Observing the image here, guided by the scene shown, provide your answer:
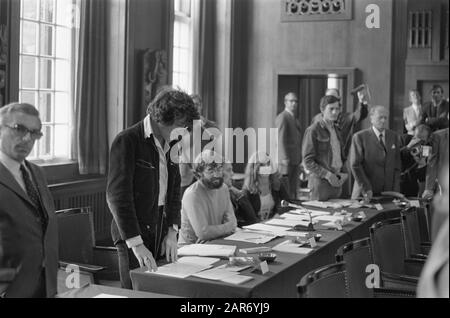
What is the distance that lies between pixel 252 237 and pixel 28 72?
2949 mm

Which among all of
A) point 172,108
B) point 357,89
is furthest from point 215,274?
point 357,89

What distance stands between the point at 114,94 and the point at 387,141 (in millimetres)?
3018

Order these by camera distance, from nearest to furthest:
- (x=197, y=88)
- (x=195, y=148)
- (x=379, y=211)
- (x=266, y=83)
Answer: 1. (x=379, y=211)
2. (x=195, y=148)
3. (x=197, y=88)
4. (x=266, y=83)

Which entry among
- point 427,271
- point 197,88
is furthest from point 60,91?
point 427,271

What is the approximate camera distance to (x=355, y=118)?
976cm

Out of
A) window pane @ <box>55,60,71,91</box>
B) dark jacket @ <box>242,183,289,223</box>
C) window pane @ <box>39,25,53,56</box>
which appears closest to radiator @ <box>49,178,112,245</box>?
window pane @ <box>55,60,71,91</box>

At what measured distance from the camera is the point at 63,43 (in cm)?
699

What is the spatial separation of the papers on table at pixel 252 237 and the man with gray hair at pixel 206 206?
0.77 feet

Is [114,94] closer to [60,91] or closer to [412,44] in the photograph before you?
[60,91]

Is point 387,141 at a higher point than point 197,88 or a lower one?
lower

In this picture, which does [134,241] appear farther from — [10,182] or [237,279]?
[10,182]

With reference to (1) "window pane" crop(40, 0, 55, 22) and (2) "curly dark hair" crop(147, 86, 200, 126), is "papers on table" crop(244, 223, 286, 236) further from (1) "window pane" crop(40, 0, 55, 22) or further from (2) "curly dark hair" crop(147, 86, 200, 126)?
(1) "window pane" crop(40, 0, 55, 22)

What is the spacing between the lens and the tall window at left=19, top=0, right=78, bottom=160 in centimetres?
648

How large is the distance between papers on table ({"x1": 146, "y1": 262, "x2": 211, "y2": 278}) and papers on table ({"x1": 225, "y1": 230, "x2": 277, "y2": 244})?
36.9 inches
